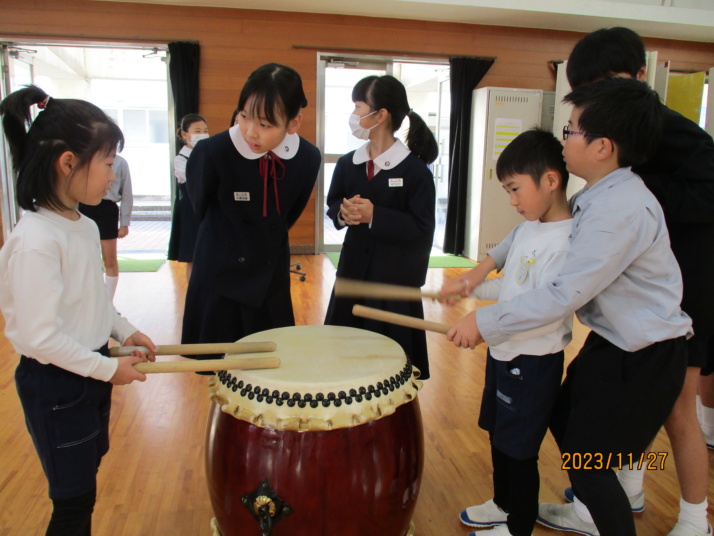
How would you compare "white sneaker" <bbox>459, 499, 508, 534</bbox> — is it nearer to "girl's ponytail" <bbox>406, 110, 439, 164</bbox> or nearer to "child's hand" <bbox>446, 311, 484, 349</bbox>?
"child's hand" <bbox>446, 311, 484, 349</bbox>

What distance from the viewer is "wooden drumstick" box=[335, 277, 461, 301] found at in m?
1.65

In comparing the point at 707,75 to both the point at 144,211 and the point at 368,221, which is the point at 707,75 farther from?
the point at 144,211

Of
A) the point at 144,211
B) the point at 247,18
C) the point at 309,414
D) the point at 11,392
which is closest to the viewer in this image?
the point at 309,414

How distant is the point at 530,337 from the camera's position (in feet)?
4.38

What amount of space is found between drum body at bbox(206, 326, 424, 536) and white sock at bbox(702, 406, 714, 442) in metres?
1.50

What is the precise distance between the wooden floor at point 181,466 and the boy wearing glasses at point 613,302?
1.71 feet

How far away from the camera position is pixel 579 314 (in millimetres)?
1373

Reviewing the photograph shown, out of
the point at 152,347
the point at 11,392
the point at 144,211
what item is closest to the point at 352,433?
the point at 152,347

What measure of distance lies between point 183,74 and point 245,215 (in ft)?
15.6

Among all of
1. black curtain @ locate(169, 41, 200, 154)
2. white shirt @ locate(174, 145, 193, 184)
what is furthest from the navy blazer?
black curtain @ locate(169, 41, 200, 154)

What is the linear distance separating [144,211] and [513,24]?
723cm

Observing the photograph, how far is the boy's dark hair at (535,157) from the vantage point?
134 centimetres

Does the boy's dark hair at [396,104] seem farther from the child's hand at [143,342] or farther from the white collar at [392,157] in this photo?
the child's hand at [143,342]

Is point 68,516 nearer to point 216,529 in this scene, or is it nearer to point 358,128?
point 216,529
